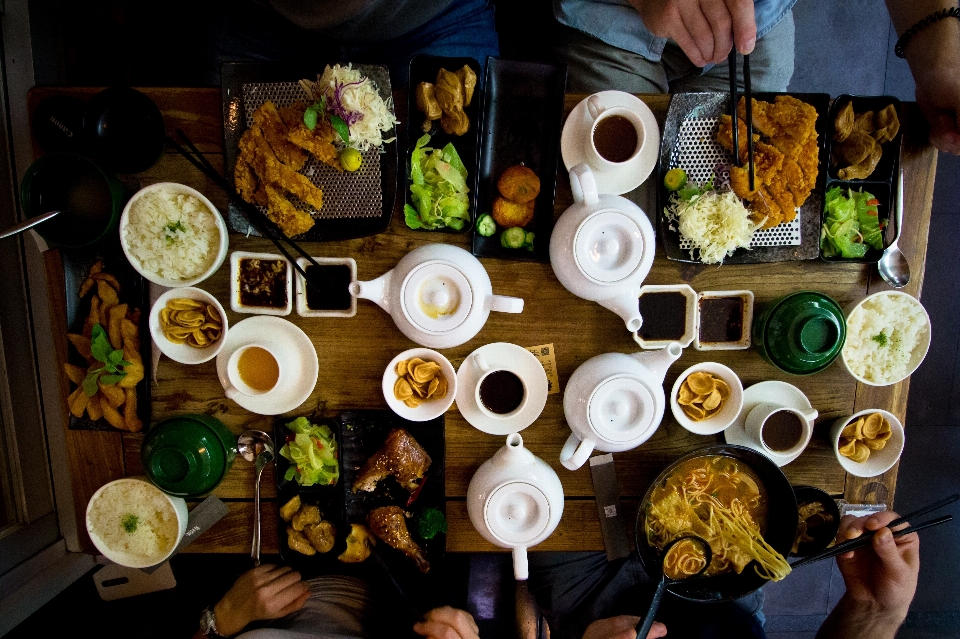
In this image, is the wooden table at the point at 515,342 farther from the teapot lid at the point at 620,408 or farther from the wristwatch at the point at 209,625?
the wristwatch at the point at 209,625

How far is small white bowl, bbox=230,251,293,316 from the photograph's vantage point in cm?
197

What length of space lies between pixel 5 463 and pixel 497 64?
2734 mm

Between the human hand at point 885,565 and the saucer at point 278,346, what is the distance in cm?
209

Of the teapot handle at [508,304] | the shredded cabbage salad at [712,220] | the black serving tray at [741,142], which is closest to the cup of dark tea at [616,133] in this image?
the black serving tray at [741,142]

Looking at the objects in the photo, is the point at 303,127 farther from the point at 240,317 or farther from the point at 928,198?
the point at 928,198

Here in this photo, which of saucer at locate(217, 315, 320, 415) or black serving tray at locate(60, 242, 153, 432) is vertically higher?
black serving tray at locate(60, 242, 153, 432)

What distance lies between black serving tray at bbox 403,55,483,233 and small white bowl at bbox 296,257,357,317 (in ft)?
0.98

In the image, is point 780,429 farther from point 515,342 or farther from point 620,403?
point 515,342

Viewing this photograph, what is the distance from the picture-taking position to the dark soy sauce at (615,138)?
1.91 metres

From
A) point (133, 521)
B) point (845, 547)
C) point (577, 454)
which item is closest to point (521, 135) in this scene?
point (577, 454)

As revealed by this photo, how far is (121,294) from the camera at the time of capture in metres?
2.01

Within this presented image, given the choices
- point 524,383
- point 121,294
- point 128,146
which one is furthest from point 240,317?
point 524,383

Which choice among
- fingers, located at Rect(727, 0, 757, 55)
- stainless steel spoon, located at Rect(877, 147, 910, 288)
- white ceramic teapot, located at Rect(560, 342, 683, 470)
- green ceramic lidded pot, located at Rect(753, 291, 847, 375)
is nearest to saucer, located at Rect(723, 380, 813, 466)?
green ceramic lidded pot, located at Rect(753, 291, 847, 375)

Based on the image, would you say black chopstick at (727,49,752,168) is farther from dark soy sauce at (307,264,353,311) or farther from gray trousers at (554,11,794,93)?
dark soy sauce at (307,264,353,311)
